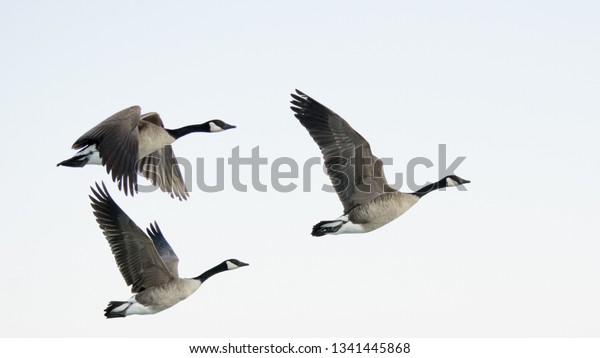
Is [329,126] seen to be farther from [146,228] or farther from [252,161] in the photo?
[146,228]

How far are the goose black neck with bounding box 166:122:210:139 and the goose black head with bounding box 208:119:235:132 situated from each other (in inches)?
2.1

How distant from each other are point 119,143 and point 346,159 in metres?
2.55

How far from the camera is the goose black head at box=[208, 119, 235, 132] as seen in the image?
12938 millimetres

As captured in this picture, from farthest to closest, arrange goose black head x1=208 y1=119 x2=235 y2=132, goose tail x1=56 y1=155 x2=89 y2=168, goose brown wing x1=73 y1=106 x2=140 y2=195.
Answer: goose black head x1=208 y1=119 x2=235 y2=132, goose tail x1=56 y1=155 x2=89 y2=168, goose brown wing x1=73 y1=106 x2=140 y2=195

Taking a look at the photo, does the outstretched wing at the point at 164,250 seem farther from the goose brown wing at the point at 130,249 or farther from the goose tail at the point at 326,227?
the goose tail at the point at 326,227

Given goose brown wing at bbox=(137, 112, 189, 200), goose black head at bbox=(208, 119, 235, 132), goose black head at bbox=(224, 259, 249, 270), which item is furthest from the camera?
goose brown wing at bbox=(137, 112, 189, 200)

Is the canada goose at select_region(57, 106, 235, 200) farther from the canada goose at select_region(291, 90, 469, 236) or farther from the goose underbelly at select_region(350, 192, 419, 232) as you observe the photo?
the goose underbelly at select_region(350, 192, 419, 232)

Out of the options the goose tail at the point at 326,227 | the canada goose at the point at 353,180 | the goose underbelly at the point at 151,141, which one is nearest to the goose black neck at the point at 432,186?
the canada goose at the point at 353,180

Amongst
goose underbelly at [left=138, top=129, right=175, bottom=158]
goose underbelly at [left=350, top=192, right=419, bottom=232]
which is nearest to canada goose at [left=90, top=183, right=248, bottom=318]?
goose underbelly at [left=138, top=129, right=175, bottom=158]

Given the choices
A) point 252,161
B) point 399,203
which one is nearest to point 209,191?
point 252,161

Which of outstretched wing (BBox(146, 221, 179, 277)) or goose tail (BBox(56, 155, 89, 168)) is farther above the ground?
goose tail (BBox(56, 155, 89, 168))

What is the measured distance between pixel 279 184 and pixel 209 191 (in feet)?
2.86

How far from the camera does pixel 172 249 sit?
12.4 m

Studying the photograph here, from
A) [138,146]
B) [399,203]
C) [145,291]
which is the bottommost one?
[145,291]
